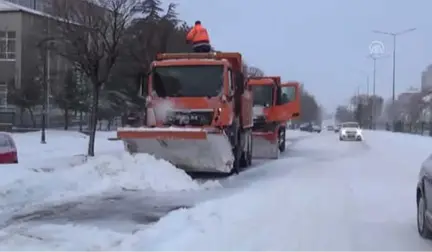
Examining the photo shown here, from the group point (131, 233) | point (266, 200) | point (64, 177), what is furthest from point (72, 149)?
point (131, 233)

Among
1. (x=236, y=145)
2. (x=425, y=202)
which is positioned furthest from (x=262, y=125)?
(x=425, y=202)

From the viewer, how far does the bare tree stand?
89.7 feet

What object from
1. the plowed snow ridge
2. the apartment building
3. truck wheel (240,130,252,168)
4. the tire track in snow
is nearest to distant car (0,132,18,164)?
the plowed snow ridge

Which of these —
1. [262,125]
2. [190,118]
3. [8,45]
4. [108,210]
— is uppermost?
[8,45]

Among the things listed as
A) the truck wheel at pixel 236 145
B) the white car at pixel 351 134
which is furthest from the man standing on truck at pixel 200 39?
the white car at pixel 351 134

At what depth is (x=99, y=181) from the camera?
652 inches

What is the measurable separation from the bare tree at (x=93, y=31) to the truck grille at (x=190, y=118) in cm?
856

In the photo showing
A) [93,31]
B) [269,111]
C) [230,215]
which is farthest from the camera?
[269,111]

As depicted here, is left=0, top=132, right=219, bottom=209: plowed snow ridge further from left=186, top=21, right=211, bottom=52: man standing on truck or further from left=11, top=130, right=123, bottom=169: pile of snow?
left=11, top=130, right=123, bottom=169: pile of snow

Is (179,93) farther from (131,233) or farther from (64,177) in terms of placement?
(131,233)

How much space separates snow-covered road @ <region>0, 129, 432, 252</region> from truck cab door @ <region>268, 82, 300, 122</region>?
10.1m

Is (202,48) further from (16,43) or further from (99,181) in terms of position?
(16,43)

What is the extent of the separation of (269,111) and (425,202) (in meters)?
20.2

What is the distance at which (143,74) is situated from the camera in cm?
1984
